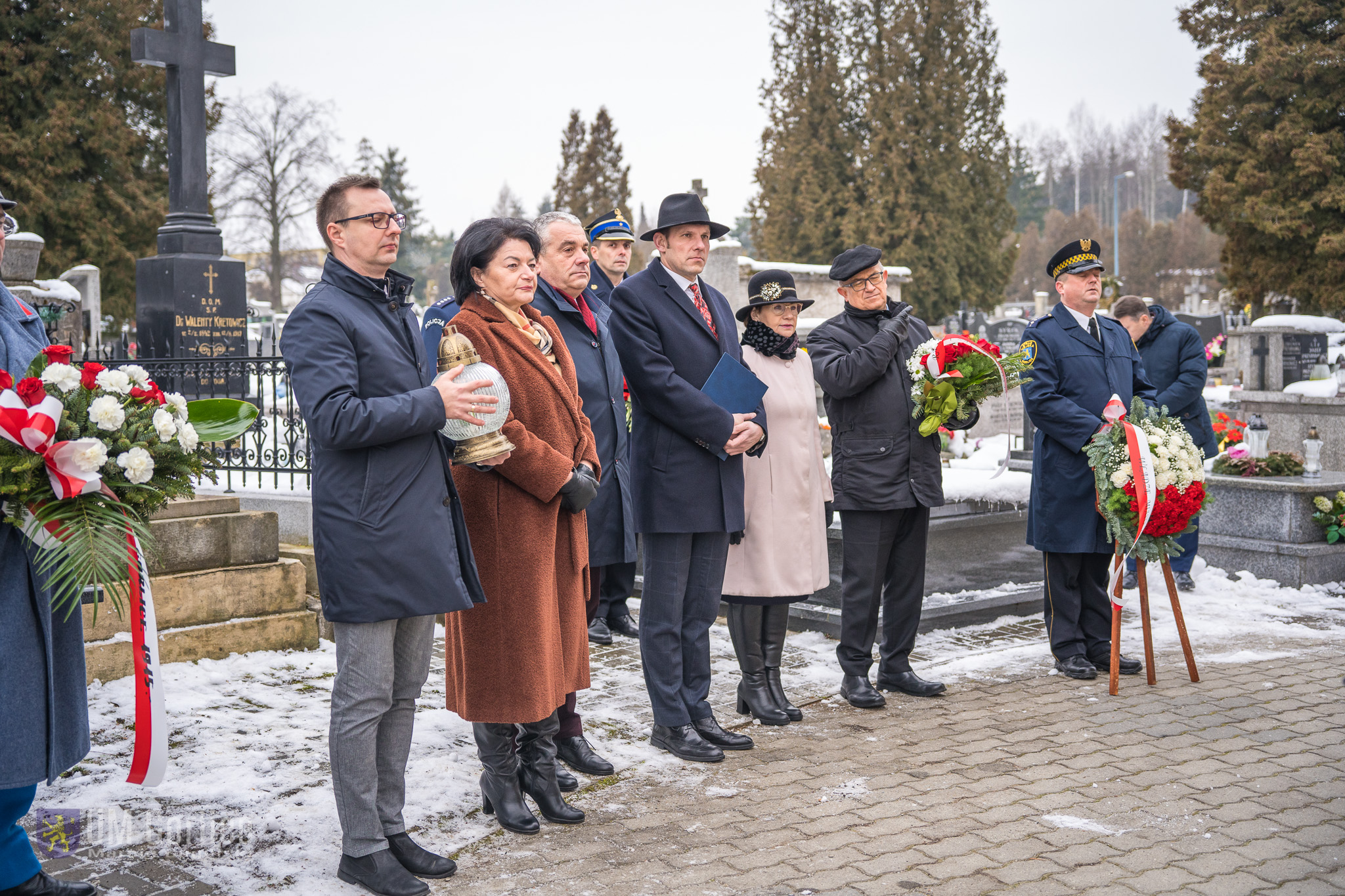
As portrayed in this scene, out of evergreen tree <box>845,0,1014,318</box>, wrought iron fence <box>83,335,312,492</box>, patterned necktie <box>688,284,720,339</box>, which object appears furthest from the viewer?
evergreen tree <box>845,0,1014,318</box>

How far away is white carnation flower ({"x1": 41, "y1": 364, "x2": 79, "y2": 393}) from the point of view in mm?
2873

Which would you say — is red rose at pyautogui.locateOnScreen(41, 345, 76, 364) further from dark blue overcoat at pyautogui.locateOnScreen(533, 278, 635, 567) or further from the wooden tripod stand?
the wooden tripod stand

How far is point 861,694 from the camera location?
17.6ft

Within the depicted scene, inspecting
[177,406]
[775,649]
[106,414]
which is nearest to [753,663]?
[775,649]

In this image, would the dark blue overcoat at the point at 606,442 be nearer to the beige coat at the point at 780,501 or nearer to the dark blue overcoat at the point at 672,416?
the dark blue overcoat at the point at 672,416

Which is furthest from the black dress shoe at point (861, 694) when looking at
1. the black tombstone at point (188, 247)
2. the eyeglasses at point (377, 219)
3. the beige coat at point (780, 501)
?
the black tombstone at point (188, 247)

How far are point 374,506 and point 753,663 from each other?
2402 millimetres

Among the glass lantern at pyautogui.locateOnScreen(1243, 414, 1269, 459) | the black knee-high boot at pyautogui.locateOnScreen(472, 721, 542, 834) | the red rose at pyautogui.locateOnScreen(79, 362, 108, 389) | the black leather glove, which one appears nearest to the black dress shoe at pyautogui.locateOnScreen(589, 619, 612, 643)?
the black knee-high boot at pyautogui.locateOnScreen(472, 721, 542, 834)

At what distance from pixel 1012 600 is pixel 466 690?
4.42 m

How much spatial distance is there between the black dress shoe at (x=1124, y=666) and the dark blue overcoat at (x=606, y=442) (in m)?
2.69

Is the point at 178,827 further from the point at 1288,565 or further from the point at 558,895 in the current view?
the point at 1288,565

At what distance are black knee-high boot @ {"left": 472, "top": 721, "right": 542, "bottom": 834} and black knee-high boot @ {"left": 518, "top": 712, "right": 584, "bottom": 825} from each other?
2.6 inches

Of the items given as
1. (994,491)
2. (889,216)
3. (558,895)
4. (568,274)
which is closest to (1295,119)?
(889,216)

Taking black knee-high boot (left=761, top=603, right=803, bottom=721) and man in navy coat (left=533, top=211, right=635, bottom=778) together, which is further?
black knee-high boot (left=761, top=603, right=803, bottom=721)
